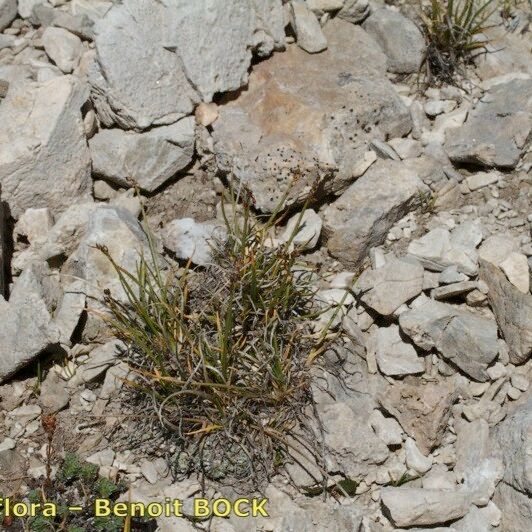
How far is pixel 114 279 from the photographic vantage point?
3926 millimetres

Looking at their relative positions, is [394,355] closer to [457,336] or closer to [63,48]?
[457,336]

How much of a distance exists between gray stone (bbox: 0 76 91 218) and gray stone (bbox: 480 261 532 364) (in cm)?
227

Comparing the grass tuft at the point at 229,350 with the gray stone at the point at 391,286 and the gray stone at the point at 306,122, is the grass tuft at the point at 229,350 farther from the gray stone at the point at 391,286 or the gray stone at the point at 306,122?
the gray stone at the point at 306,122

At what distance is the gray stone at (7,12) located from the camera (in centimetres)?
479

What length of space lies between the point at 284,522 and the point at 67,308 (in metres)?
1.50

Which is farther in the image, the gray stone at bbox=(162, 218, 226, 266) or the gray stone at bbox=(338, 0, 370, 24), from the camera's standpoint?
the gray stone at bbox=(338, 0, 370, 24)

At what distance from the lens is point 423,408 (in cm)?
360

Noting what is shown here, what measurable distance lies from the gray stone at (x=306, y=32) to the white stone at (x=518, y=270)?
1.76m

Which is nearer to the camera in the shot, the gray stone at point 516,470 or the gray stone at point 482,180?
the gray stone at point 516,470

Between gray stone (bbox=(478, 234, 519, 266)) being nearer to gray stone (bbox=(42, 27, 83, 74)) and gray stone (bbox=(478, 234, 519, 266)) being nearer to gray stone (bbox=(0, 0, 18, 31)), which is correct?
gray stone (bbox=(42, 27, 83, 74))

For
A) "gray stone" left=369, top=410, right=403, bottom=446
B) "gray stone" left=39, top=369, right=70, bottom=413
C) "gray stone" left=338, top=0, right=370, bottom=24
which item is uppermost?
"gray stone" left=338, top=0, right=370, bottom=24

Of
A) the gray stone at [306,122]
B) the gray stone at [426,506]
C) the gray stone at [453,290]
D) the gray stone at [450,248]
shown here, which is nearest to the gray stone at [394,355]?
the gray stone at [453,290]

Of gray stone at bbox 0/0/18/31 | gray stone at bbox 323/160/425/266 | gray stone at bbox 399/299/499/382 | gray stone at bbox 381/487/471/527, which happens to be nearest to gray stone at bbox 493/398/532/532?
gray stone at bbox 381/487/471/527

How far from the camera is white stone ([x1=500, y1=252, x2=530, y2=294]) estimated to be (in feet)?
12.6
